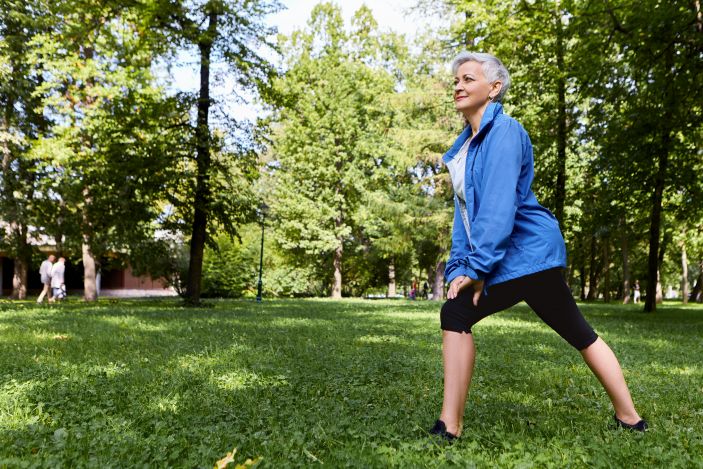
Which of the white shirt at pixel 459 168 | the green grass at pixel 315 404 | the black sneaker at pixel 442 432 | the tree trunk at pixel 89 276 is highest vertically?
the white shirt at pixel 459 168

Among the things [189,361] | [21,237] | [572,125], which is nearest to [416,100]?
[572,125]

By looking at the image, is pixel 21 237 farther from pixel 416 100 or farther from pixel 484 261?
pixel 484 261

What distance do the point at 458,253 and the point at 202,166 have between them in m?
16.0

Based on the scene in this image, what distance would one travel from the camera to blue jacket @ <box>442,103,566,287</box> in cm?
315

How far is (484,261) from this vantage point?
3125 mm

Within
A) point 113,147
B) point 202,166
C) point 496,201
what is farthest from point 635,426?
point 113,147

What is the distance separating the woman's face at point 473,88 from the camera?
3498 millimetres

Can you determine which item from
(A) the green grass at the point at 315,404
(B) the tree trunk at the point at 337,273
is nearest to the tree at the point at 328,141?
(B) the tree trunk at the point at 337,273

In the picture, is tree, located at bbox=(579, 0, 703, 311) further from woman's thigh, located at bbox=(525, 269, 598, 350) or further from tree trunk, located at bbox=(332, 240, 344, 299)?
tree trunk, located at bbox=(332, 240, 344, 299)

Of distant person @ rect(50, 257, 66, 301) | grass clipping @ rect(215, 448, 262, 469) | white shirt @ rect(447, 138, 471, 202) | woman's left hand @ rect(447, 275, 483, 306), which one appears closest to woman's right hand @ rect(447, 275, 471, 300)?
woman's left hand @ rect(447, 275, 483, 306)

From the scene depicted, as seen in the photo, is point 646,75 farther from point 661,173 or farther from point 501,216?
point 501,216

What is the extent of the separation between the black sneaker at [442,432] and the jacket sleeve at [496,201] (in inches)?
39.7

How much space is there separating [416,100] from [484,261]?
30381 millimetres

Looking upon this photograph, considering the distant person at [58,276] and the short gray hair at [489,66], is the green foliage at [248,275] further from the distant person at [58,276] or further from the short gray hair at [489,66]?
the short gray hair at [489,66]
